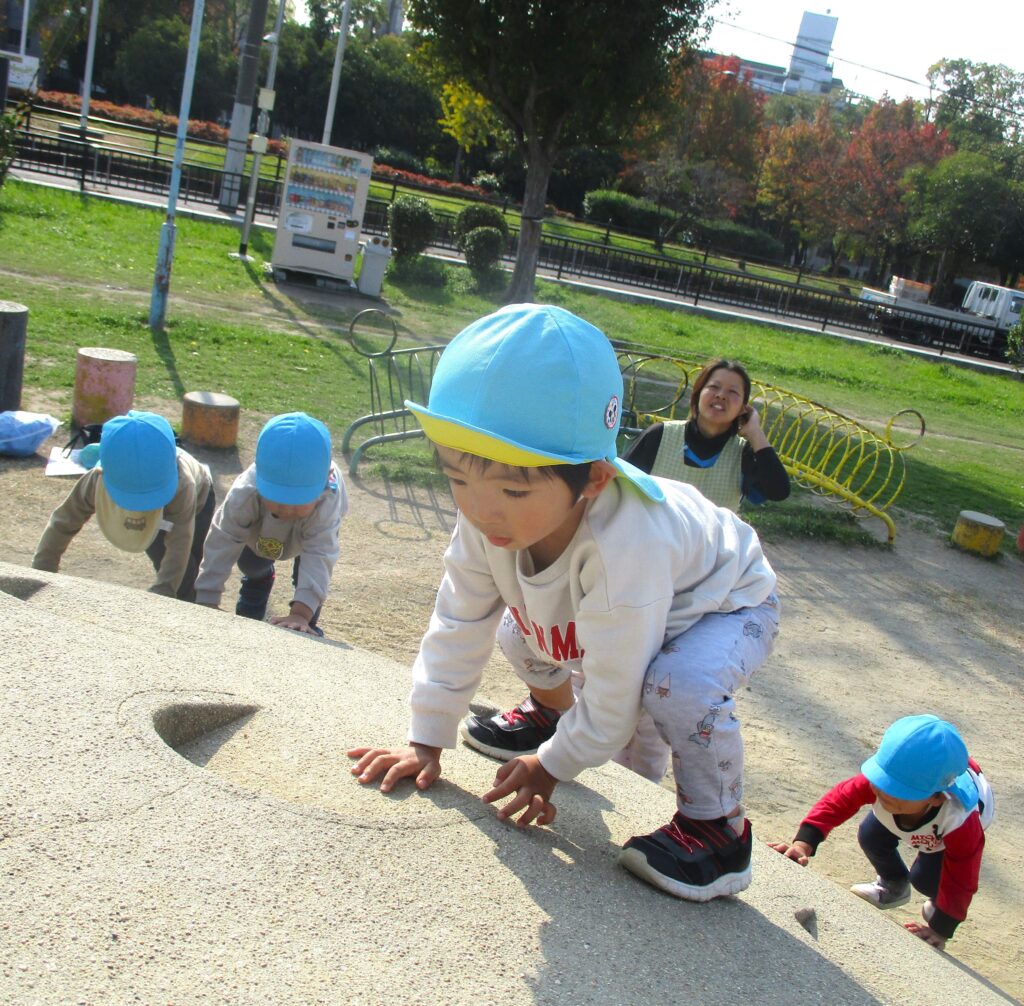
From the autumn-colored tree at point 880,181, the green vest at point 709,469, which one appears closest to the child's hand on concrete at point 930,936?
the green vest at point 709,469

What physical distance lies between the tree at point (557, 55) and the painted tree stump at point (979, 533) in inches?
291

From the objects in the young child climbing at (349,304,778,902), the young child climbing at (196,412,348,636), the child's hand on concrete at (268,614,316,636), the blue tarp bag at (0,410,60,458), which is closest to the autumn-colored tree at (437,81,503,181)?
the blue tarp bag at (0,410,60,458)

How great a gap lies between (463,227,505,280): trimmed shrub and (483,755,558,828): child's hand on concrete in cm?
1574

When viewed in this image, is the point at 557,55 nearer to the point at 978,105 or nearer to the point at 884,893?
the point at 884,893

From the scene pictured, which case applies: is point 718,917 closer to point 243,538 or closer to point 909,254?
point 243,538

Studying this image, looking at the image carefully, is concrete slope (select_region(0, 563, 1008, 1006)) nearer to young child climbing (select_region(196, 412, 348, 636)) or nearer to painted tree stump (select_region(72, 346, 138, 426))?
young child climbing (select_region(196, 412, 348, 636))

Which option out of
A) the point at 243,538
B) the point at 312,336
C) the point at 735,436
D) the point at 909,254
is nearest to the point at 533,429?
the point at 243,538

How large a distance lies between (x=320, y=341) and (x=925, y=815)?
31.2ft

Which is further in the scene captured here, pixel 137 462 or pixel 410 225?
pixel 410 225

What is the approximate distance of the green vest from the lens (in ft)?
16.7

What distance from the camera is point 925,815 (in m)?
3.12

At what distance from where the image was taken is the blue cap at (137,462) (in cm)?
355

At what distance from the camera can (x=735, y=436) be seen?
5156 millimetres

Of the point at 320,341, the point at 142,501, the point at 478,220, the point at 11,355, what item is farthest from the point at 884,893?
the point at 478,220
